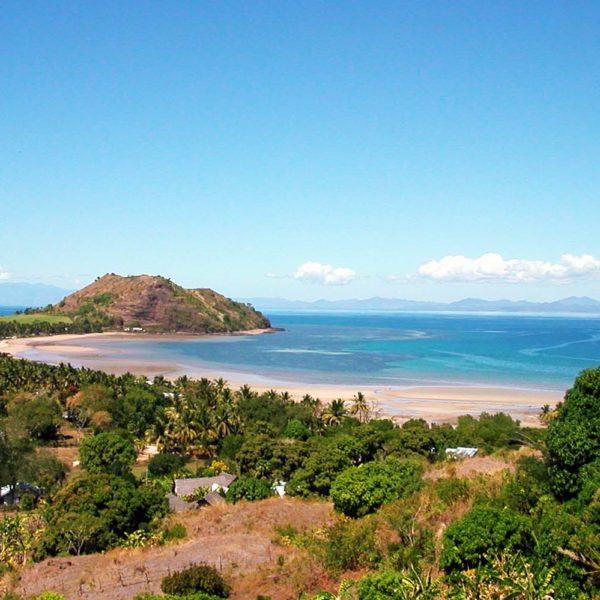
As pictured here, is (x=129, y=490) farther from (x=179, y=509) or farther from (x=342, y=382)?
(x=342, y=382)

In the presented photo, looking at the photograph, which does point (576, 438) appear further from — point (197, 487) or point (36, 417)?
point (36, 417)

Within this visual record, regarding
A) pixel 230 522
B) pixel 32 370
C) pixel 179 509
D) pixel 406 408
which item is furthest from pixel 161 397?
pixel 230 522

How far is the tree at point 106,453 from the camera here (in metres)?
41.2

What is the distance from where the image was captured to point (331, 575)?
1841cm

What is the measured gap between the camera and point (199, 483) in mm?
36844

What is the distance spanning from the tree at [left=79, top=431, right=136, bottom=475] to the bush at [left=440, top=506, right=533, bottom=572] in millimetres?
29109

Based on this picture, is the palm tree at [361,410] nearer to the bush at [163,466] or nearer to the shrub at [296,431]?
the shrub at [296,431]

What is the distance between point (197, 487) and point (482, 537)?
2335 centimetres

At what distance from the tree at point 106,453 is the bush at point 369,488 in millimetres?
19329

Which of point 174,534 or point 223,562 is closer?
point 223,562

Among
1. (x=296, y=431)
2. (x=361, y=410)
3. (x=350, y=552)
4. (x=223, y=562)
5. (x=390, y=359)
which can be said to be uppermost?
(x=350, y=552)

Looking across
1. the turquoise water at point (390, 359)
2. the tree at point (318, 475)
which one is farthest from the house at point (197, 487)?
the turquoise water at point (390, 359)

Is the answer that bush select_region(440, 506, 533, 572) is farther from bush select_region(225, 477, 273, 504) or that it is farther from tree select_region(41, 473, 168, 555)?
bush select_region(225, 477, 273, 504)

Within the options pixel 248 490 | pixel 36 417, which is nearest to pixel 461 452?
pixel 248 490
